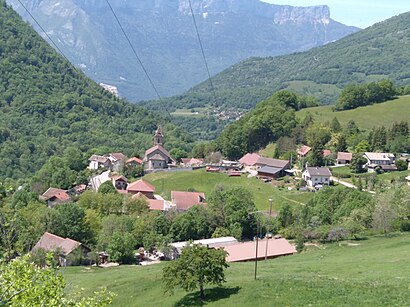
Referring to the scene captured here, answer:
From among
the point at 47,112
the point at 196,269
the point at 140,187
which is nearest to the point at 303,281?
the point at 196,269

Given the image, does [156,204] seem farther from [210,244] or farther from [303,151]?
[303,151]

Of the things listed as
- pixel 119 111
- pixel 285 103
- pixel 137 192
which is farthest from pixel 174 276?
pixel 119 111

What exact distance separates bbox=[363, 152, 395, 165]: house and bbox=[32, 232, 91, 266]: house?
44941mm

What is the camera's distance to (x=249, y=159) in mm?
93688

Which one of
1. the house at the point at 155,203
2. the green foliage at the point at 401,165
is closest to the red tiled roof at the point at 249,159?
the green foliage at the point at 401,165

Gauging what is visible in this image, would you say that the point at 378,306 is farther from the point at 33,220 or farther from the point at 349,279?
the point at 33,220

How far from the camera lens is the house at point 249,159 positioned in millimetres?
91506

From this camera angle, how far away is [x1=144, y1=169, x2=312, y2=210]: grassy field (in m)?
72.3

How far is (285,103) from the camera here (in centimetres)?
11981

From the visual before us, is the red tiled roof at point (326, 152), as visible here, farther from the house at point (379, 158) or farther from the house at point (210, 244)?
the house at point (210, 244)

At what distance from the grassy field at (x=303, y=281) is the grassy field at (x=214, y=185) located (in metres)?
24.7

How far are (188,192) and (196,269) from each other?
42030mm

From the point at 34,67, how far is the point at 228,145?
8501 centimetres

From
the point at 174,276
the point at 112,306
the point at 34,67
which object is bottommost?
the point at 112,306
